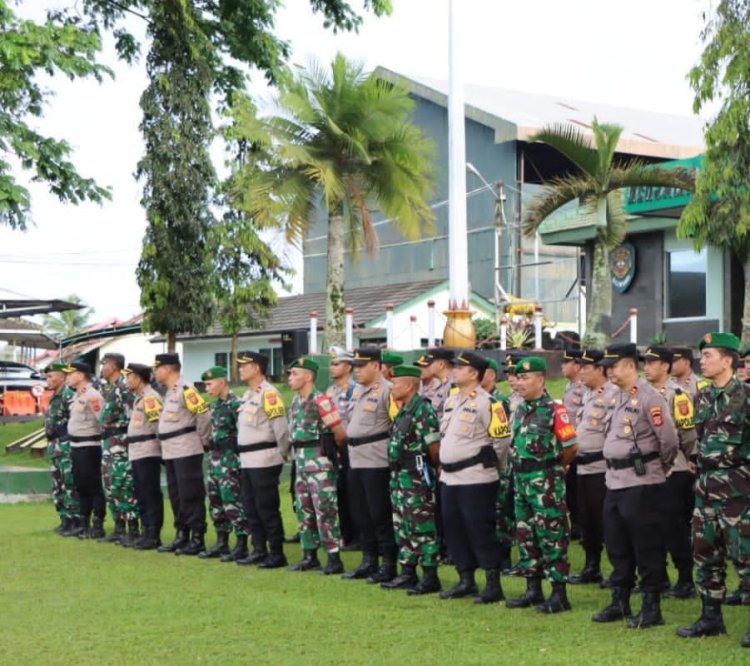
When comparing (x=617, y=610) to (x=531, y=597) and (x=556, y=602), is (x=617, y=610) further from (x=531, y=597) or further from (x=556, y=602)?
(x=531, y=597)

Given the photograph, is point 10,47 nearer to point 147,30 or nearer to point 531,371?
point 147,30

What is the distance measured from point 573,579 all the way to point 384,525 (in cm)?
155

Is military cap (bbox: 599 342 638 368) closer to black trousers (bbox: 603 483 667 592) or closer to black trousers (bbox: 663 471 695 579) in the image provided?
black trousers (bbox: 603 483 667 592)

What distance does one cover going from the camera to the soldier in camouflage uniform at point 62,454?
1329 centimetres

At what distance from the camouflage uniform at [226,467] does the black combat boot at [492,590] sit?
3.14 m

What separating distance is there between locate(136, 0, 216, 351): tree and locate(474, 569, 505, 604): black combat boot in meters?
12.7

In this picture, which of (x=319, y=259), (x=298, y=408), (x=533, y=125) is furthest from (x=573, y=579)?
(x=319, y=259)

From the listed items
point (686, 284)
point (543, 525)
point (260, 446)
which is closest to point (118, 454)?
point (260, 446)

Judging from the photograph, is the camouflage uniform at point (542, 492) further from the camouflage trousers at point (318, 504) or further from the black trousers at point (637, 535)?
the camouflage trousers at point (318, 504)

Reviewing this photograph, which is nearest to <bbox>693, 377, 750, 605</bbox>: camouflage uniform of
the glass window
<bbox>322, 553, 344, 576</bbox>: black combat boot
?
<bbox>322, 553, 344, 576</bbox>: black combat boot

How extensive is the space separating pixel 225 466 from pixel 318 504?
1417 mm

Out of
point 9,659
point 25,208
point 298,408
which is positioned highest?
point 25,208

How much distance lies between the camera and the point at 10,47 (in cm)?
1347

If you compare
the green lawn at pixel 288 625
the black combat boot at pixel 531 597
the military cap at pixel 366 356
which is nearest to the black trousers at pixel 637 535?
the green lawn at pixel 288 625
